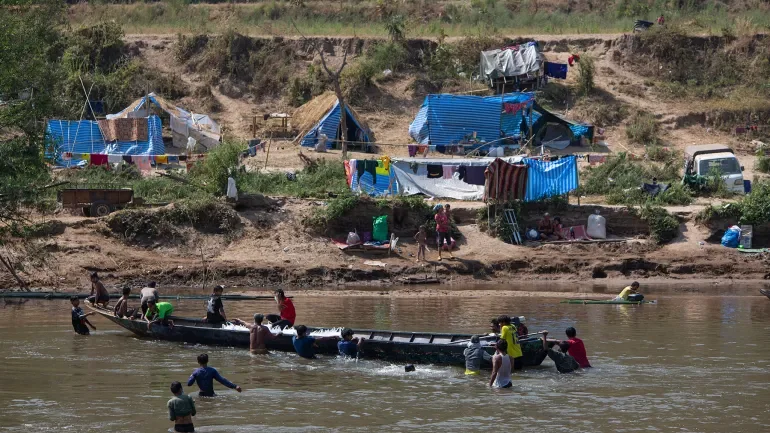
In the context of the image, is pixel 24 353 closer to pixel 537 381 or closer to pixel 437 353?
pixel 437 353

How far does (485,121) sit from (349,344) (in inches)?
811

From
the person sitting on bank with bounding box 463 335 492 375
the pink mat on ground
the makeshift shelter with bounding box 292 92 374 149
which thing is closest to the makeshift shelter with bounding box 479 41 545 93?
the makeshift shelter with bounding box 292 92 374 149

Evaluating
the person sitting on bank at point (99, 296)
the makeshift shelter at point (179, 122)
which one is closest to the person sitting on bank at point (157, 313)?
the person sitting on bank at point (99, 296)

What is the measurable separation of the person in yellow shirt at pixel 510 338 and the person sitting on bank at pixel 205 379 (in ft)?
14.9

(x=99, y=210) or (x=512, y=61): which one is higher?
(x=512, y=61)

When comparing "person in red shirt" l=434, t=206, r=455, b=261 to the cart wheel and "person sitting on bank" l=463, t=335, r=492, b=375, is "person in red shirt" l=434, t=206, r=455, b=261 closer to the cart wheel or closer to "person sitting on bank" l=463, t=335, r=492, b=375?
the cart wheel

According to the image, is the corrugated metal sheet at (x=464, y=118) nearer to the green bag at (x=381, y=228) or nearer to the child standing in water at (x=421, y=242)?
the green bag at (x=381, y=228)

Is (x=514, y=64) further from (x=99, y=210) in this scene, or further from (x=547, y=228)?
(x=99, y=210)

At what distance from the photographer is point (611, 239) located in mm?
31344

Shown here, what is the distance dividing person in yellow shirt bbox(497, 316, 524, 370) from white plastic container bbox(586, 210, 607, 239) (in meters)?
13.1

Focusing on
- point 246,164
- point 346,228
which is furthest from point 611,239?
point 246,164

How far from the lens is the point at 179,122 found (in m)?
39.2

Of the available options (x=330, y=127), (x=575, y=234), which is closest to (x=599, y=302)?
(x=575, y=234)

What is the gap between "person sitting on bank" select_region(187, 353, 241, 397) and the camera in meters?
16.3
